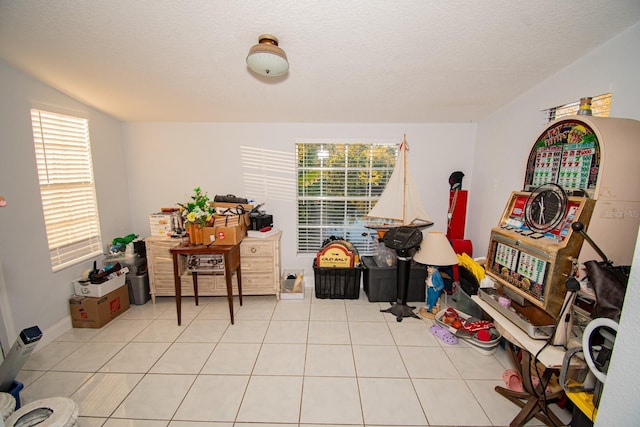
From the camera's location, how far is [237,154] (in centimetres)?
346

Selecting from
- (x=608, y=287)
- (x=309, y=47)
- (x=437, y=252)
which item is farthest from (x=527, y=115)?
(x=309, y=47)

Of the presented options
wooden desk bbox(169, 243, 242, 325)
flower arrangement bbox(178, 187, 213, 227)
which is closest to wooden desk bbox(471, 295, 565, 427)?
wooden desk bbox(169, 243, 242, 325)

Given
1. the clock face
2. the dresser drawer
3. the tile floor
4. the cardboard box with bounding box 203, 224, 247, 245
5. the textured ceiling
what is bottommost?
the tile floor

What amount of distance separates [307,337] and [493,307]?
163 centimetres

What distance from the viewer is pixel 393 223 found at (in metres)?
3.40

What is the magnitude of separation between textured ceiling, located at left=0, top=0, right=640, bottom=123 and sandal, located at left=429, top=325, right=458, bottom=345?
95.0 inches

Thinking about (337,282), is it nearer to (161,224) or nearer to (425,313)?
(425,313)

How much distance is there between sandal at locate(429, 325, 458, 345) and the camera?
7.59ft

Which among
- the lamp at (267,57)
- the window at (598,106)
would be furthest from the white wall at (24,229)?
the window at (598,106)

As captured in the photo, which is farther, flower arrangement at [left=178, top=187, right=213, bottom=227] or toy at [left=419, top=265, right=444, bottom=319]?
toy at [left=419, top=265, right=444, bottom=319]

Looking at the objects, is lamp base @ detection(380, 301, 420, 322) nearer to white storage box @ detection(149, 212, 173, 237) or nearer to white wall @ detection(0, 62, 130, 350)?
white storage box @ detection(149, 212, 173, 237)

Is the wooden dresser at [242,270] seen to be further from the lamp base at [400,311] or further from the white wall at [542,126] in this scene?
the white wall at [542,126]

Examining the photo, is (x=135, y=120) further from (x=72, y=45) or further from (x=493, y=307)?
(x=493, y=307)

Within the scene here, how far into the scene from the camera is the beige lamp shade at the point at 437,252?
2.43 m
